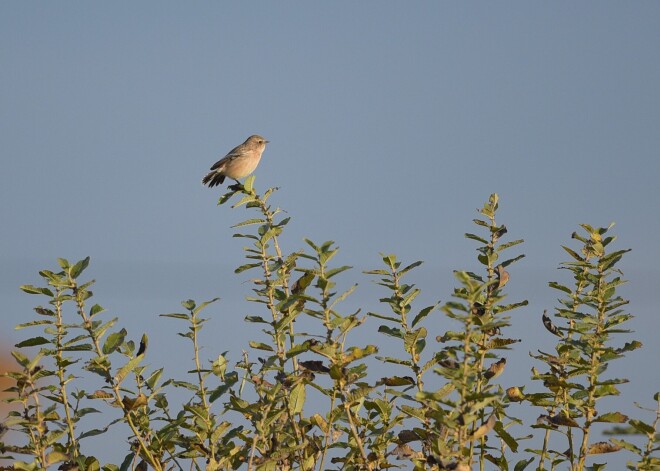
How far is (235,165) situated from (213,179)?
0.34 metres

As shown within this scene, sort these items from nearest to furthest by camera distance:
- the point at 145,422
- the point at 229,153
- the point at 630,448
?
the point at 630,448 < the point at 145,422 < the point at 229,153

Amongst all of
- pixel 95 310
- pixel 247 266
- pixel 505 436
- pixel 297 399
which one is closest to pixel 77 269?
pixel 95 310

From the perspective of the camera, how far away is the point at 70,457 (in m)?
4.49

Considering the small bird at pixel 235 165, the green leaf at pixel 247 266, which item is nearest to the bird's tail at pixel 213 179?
the small bird at pixel 235 165

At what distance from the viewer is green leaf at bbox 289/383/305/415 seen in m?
4.30

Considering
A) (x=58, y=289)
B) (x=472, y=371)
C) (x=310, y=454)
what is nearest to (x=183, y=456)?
(x=310, y=454)

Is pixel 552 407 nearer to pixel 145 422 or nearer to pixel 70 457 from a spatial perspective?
pixel 145 422

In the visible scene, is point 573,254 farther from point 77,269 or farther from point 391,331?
point 77,269

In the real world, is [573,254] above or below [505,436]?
above

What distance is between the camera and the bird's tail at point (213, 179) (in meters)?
12.5

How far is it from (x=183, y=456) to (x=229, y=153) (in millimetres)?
8941

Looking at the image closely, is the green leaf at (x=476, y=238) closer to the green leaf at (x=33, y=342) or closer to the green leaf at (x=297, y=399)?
the green leaf at (x=297, y=399)

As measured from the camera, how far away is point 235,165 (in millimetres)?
12781

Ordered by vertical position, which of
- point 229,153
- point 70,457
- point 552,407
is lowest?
point 70,457
